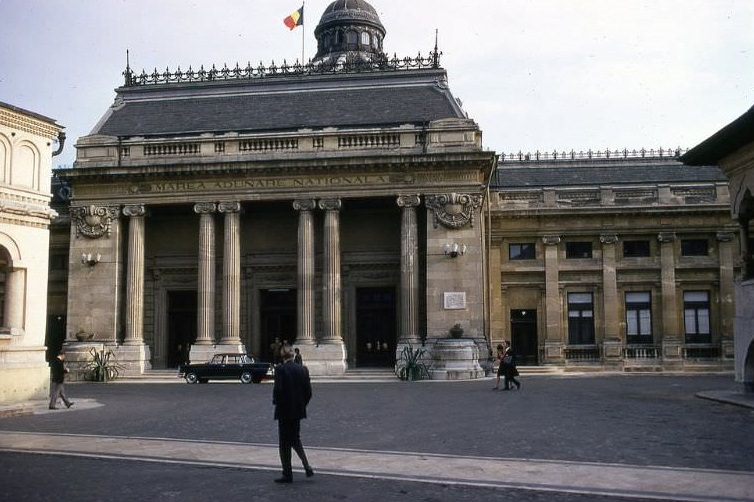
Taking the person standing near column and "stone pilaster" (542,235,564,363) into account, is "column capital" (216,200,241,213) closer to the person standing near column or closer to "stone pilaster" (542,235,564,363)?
"stone pilaster" (542,235,564,363)

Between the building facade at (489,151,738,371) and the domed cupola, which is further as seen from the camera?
the domed cupola

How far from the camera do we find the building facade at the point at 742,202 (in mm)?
24938

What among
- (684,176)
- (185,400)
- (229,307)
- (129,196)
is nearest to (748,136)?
(185,400)

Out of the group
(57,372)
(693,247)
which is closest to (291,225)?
(57,372)

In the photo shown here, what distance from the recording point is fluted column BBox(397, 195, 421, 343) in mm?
40875

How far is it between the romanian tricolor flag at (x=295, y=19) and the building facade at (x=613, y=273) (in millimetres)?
15694

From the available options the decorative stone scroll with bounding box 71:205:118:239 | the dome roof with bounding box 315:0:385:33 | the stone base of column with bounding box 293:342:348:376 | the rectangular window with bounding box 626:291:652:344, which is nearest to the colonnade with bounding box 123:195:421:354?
the stone base of column with bounding box 293:342:348:376

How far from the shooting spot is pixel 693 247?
168 feet

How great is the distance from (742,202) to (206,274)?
1013 inches

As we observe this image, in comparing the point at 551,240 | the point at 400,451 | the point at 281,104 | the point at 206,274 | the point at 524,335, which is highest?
the point at 281,104

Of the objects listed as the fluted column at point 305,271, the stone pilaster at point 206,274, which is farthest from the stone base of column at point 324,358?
the stone pilaster at point 206,274

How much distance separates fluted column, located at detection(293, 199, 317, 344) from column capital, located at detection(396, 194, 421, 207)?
421 cm

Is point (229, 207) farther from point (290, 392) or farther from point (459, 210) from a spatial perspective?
point (290, 392)

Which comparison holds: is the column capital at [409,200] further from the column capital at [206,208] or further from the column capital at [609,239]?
the column capital at [609,239]
